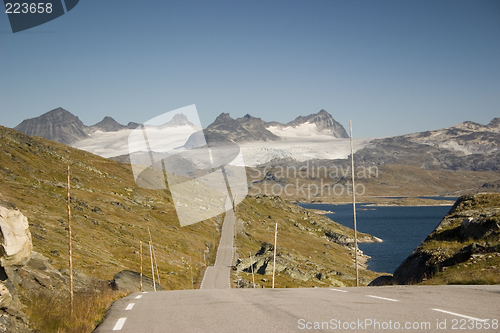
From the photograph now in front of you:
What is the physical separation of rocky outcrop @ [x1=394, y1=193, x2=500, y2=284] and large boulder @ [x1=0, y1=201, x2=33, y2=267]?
25.6 metres

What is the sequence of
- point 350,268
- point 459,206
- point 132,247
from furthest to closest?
point 350,268, point 132,247, point 459,206

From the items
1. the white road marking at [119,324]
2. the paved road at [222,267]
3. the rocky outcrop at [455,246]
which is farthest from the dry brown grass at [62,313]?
the paved road at [222,267]

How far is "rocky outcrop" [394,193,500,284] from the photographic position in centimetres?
3028

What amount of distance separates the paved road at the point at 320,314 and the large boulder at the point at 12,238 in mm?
4362

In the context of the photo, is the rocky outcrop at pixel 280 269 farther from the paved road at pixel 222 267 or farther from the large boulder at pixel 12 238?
the large boulder at pixel 12 238

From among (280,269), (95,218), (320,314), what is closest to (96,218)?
(95,218)

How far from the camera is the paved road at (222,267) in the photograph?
104825 millimetres

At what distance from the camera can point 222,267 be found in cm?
13175

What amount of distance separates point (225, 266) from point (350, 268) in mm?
63046

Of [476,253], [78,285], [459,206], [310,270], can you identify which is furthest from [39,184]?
[476,253]

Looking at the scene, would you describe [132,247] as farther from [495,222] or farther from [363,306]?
[363,306]

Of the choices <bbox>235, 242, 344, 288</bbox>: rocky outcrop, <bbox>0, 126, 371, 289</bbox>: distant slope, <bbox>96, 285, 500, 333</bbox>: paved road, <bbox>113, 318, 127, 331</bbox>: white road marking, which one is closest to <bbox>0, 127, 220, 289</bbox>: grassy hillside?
<bbox>0, 126, 371, 289</bbox>: distant slope

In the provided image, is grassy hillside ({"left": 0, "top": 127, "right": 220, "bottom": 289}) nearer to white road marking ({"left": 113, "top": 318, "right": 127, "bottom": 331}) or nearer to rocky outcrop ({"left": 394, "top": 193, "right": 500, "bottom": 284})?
rocky outcrop ({"left": 394, "top": 193, "right": 500, "bottom": 284})

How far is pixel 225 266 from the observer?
134375 mm
